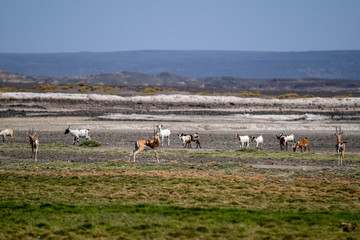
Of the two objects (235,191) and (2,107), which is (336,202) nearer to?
(235,191)

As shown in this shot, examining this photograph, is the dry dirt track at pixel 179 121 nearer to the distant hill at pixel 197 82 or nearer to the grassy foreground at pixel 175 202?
the grassy foreground at pixel 175 202

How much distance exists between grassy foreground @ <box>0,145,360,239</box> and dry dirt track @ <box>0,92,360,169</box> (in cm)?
410

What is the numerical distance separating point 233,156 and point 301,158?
3.09 metres

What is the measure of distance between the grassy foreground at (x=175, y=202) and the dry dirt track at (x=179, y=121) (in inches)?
161

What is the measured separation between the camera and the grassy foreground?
1212 centimetres

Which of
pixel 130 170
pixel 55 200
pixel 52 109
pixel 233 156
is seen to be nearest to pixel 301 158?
pixel 233 156

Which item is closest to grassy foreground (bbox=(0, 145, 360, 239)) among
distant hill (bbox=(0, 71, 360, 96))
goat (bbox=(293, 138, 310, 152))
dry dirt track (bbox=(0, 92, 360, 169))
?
dry dirt track (bbox=(0, 92, 360, 169))

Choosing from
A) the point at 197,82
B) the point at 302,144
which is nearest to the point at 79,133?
the point at 302,144

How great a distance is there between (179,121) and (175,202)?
27862 millimetres

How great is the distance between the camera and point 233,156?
85.3ft

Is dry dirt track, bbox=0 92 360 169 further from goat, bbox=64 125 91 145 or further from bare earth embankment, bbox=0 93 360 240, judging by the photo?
goat, bbox=64 125 91 145

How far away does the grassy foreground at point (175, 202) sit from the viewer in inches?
477

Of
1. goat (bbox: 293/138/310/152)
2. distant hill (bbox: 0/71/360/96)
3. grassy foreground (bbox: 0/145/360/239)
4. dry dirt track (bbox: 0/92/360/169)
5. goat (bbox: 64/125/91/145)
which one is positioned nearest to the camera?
grassy foreground (bbox: 0/145/360/239)

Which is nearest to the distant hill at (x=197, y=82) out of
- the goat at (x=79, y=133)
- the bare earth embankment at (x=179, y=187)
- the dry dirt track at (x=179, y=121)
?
the dry dirt track at (x=179, y=121)
